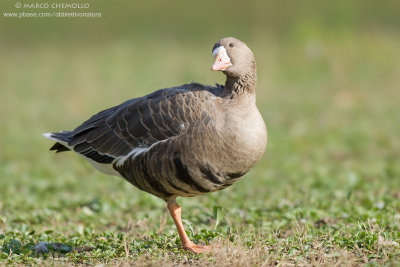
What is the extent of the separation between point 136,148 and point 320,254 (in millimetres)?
2012

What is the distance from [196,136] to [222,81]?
11566 millimetres

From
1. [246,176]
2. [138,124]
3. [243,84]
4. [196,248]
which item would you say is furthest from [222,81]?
[196,248]

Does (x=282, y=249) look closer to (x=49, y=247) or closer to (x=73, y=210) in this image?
(x=49, y=247)

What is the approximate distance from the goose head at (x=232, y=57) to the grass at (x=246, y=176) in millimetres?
1539

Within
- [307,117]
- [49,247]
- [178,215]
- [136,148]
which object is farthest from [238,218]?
[307,117]

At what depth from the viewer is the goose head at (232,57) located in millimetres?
5520

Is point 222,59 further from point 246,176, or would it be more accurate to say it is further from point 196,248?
point 246,176

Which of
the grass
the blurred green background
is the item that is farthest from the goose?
the blurred green background

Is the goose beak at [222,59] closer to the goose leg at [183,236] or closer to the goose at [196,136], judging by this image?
the goose at [196,136]

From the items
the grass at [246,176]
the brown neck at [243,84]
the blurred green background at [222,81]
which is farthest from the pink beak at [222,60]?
the blurred green background at [222,81]

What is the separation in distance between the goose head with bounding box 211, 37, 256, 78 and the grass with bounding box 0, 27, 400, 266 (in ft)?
5.05

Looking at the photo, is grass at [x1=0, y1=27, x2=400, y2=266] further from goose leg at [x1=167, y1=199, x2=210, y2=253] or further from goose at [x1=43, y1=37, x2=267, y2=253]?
goose at [x1=43, y1=37, x2=267, y2=253]

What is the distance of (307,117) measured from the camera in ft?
45.3

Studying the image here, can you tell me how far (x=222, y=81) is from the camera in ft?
55.2
